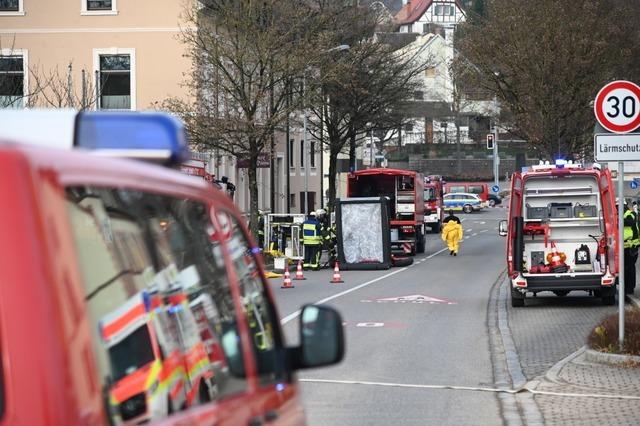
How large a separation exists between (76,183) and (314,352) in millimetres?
1817

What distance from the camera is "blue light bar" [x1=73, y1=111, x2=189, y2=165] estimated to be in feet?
10.6

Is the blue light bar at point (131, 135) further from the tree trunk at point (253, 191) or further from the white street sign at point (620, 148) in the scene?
the tree trunk at point (253, 191)

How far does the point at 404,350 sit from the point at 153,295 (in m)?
12.5

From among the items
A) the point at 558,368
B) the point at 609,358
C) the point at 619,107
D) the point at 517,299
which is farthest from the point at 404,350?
the point at 517,299

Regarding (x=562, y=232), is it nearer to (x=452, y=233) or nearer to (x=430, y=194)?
(x=452, y=233)

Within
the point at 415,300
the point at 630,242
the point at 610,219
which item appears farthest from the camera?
the point at 415,300

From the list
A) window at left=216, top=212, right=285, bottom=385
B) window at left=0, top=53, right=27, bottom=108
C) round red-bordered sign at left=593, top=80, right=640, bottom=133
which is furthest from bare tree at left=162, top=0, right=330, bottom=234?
window at left=216, top=212, right=285, bottom=385

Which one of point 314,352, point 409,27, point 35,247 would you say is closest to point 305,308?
point 314,352

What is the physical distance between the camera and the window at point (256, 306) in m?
4.36

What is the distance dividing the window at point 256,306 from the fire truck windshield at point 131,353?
1.05 metres

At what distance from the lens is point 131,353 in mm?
3047

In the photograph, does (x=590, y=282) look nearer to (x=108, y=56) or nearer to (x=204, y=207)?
(x=204, y=207)

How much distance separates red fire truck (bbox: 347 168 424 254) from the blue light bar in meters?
39.5

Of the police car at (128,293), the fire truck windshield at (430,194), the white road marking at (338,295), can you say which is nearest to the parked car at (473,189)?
the fire truck windshield at (430,194)
